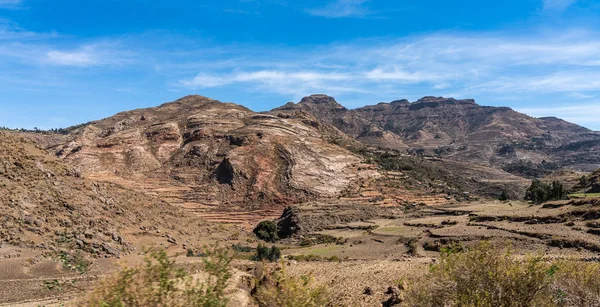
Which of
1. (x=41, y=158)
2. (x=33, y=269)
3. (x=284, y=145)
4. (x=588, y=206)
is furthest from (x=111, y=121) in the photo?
(x=588, y=206)

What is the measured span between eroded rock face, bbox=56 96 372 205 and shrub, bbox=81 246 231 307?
59692 mm

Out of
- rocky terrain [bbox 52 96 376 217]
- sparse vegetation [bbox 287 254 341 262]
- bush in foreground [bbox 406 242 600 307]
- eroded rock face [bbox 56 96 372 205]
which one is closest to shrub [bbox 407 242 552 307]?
bush in foreground [bbox 406 242 600 307]

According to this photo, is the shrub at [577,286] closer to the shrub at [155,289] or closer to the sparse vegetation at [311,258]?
the shrub at [155,289]

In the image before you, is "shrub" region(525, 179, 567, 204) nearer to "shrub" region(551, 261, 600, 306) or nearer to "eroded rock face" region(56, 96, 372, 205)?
"eroded rock face" region(56, 96, 372, 205)

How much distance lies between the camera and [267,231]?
169 ft

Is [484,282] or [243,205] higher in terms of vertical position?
[484,282]

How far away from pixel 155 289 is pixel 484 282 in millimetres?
8164

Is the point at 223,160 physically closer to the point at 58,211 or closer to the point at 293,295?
the point at 58,211

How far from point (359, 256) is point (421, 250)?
5827 mm

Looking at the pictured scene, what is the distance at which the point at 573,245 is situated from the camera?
26203mm

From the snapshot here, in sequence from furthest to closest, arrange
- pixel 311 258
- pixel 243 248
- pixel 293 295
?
pixel 243 248 → pixel 311 258 → pixel 293 295

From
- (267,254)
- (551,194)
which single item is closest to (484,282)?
(267,254)

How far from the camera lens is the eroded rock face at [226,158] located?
2717 inches

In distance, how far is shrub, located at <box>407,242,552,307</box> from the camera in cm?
915
